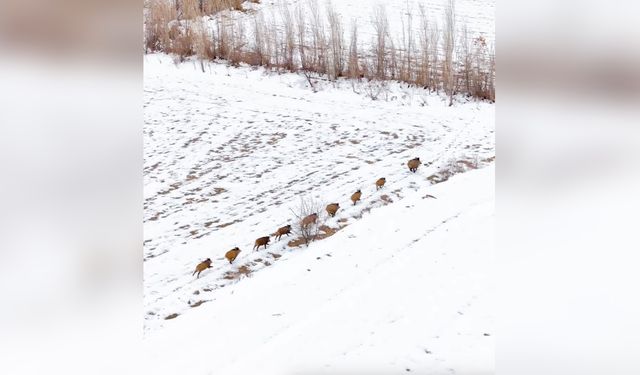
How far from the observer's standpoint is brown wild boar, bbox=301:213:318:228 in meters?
2.23

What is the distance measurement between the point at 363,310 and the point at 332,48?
2795 millimetres

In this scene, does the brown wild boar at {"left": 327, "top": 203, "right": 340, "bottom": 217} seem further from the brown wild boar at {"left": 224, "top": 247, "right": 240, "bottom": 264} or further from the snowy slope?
the brown wild boar at {"left": 224, "top": 247, "right": 240, "bottom": 264}

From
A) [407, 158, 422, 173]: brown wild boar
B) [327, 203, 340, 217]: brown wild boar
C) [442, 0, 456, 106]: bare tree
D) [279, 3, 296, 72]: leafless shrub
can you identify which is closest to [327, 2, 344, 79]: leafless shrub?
[279, 3, 296, 72]: leafless shrub

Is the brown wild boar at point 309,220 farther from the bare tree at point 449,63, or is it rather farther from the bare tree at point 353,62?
the bare tree at point 353,62

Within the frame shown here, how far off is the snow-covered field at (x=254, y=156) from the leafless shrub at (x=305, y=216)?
4 cm

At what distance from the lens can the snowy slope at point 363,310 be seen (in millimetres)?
1355

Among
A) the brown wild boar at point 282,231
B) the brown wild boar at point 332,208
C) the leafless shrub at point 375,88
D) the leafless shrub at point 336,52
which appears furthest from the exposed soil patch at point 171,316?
the leafless shrub at point 336,52

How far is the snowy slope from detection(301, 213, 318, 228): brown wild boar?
98mm

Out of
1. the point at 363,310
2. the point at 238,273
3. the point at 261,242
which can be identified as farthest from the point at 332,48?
the point at 363,310

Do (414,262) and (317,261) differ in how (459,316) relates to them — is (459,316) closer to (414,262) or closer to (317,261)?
(414,262)

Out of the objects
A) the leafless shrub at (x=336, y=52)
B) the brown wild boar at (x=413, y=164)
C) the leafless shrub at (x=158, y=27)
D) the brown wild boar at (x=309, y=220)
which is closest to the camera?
the brown wild boar at (x=309, y=220)

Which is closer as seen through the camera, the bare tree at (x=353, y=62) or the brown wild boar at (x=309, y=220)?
the brown wild boar at (x=309, y=220)
